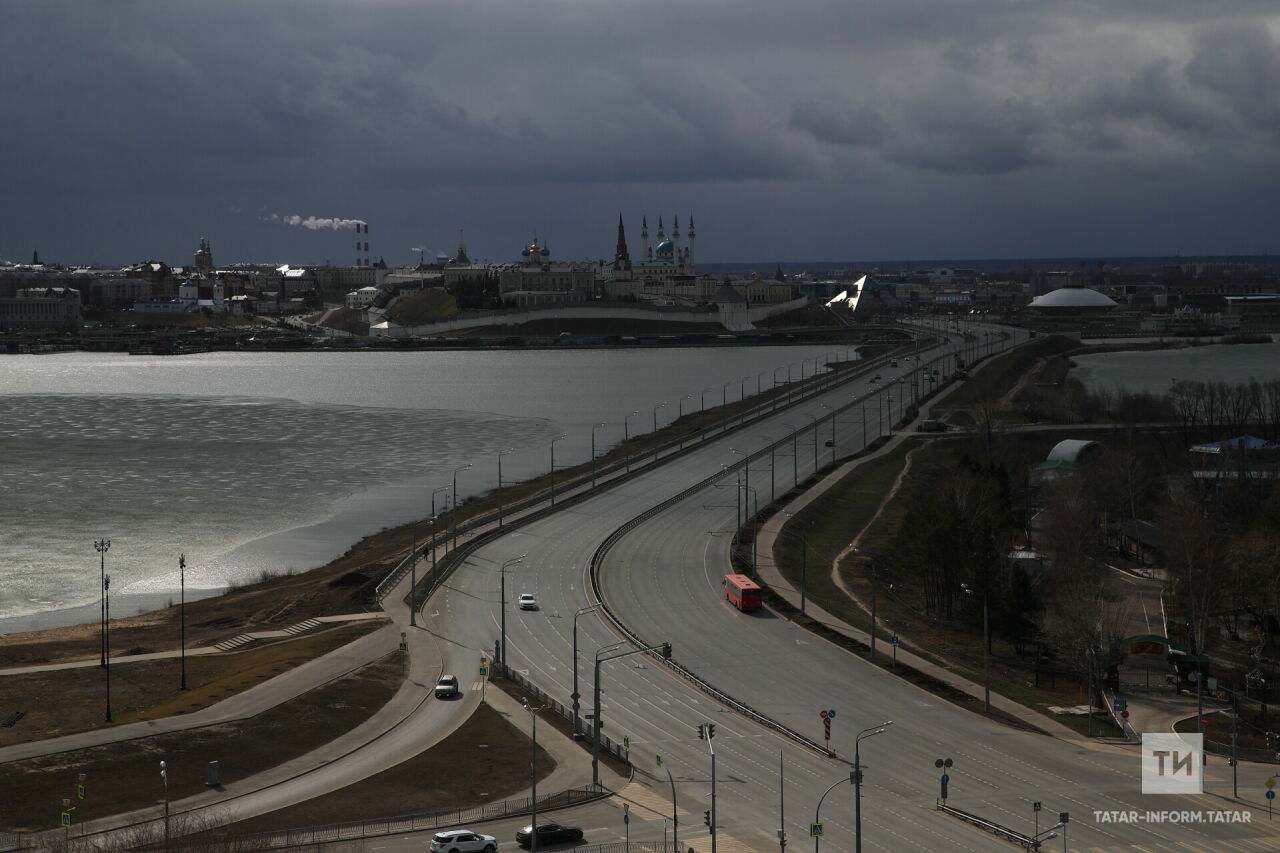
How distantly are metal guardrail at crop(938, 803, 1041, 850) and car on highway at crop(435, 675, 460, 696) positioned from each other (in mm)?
9521

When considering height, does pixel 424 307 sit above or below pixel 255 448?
above

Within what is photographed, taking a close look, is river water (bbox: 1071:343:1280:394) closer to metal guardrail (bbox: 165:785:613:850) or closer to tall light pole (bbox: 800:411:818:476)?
tall light pole (bbox: 800:411:818:476)

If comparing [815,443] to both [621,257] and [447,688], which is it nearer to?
[447,688]

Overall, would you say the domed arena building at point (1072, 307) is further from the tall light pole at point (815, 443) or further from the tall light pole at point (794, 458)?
the tall light pole at point (794, 458)

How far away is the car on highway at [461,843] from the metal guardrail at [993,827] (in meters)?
6.56

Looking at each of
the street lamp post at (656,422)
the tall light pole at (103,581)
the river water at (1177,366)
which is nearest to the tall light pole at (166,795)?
the tall light pole at (103,581)

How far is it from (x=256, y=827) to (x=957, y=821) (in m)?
9.72

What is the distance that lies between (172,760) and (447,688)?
5355 millimetres

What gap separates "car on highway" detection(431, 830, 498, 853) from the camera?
1780 centimetres

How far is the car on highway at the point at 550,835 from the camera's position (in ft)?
60.5

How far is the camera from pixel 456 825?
19141mm

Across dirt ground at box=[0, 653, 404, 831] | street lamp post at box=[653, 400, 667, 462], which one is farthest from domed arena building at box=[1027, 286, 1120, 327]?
dirt ground at box=[0, 653, 404, 831]

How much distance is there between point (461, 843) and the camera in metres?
17.9

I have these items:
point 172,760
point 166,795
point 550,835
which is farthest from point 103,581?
point 550,835
